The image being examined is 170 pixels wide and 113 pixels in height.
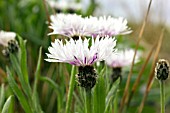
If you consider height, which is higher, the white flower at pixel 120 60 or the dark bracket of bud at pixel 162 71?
the white flower at pixel 120 60

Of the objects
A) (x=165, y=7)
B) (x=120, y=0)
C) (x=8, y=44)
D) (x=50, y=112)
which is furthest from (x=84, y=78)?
(x=120, y=0)

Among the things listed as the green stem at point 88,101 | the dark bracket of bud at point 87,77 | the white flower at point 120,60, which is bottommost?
the green stem at point 88,101

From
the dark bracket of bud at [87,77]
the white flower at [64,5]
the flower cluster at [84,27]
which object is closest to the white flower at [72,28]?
the flower cluster at [84,27]

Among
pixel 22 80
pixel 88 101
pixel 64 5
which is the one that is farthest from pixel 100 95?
pixel 64 5

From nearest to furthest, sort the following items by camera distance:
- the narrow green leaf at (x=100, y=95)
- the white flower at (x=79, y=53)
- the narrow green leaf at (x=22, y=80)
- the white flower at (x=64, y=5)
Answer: the white flower at (x=79, y=53)
the narrow green leaf at (x=100, y=95)
the narrow green leaf at (x=22, y=80)
the white flower at (x=64, y=5)

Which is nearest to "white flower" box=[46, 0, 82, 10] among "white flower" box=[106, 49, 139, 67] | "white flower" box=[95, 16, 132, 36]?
"white flower" box=[106, 49, 139, 67]

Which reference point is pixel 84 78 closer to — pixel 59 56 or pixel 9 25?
pixel 59 56

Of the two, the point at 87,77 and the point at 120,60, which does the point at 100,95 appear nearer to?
the point at 87,77

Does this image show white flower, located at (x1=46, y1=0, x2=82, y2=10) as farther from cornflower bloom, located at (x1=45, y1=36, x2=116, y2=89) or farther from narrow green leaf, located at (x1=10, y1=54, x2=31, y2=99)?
cornflower bloom, located at (x1=45, y1=36, x2=116, y2=89)

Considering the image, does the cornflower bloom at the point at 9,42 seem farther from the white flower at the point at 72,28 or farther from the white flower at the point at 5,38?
the white flower at the point at 72,28
